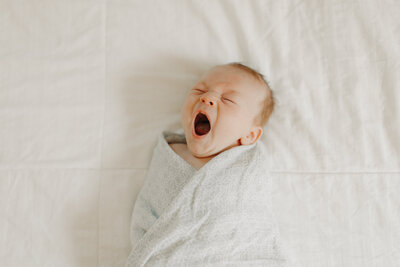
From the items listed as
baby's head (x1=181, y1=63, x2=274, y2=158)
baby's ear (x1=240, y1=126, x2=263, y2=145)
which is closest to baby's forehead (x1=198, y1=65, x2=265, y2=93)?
baby's head (x1=181, y1=63, x2=274, y2=158)

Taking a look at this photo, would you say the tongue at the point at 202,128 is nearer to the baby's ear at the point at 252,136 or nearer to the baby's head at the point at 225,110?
the baby's head at the point at 225,110

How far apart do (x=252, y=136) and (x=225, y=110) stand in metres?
0.14

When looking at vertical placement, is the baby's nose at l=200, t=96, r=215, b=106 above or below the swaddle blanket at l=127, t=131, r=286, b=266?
above

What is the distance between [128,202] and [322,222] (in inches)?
22.9

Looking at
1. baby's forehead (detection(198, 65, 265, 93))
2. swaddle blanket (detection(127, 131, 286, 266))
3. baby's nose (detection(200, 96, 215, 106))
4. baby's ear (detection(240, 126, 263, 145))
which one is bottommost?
swaddle blanket (detection(127, 131, 286, 266))

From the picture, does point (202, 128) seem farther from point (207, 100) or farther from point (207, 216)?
point (207, 216)

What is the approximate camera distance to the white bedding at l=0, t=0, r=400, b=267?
1.07 metres

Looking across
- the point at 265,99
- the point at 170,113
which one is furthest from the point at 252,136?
the point at 170,113

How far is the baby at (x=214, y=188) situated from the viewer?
0.91 m

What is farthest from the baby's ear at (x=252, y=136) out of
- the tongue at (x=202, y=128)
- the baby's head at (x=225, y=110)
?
the tongue at (x=202, y=128)

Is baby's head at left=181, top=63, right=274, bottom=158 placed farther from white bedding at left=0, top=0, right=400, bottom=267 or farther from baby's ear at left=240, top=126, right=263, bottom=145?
white bedding at left=0, top=0, right=400, bottom=267

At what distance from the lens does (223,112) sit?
3.20 ft

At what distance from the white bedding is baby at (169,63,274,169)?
4.0 inches

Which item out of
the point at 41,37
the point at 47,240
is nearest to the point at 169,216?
the point at 47,240
